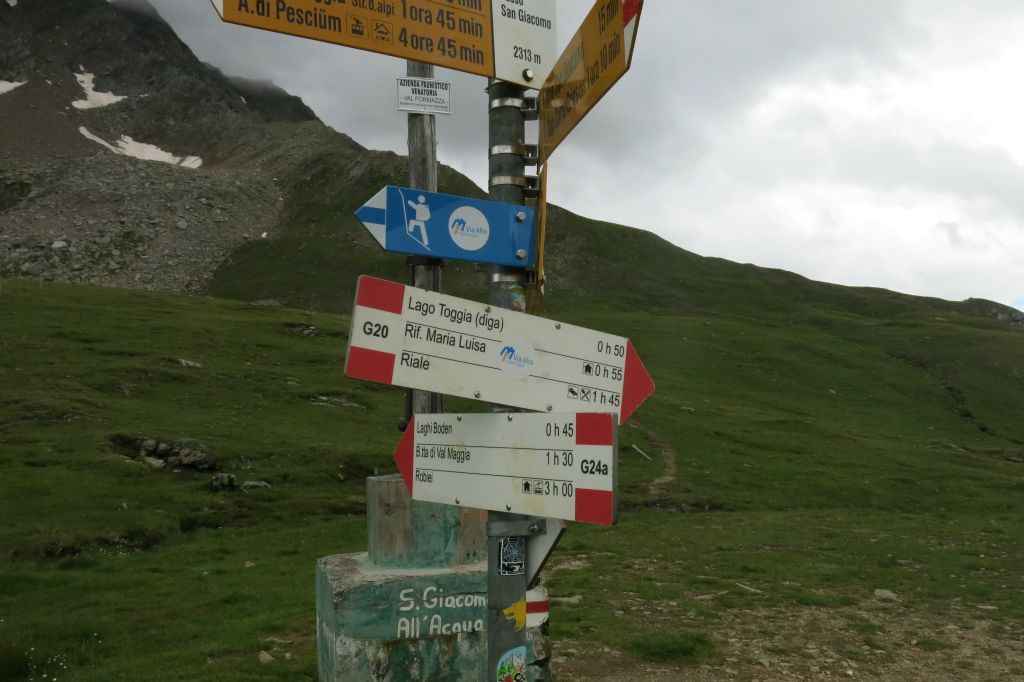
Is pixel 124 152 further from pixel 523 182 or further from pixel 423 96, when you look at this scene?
pixel 523 182

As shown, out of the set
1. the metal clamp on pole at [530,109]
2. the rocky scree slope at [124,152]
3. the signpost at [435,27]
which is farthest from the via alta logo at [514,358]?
the rocky scree slope at [124,152]

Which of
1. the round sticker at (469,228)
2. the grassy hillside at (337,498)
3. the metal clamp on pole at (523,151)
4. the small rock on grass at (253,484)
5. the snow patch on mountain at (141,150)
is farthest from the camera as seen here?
the snow patch on mountain at (141,150)

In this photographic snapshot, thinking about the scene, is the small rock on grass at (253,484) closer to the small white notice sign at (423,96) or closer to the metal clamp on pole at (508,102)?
the small white notice sign at (423,96)

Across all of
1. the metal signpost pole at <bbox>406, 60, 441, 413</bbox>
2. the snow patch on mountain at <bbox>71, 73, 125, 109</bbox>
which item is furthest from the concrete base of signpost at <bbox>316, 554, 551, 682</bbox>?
the snow patch on mountain at <bbox>71, 73, 125, 109</bbox>

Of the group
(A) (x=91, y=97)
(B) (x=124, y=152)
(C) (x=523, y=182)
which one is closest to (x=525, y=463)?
(C) (x=523, y=182)

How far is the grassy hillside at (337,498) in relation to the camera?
503 inches

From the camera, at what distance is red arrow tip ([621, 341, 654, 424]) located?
4.99m

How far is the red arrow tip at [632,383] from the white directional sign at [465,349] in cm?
25

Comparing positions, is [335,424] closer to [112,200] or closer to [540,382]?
[540,382]

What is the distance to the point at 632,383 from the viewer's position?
504cm

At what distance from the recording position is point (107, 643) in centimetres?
1259

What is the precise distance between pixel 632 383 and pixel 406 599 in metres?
3.93

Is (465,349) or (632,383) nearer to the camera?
(465,349)

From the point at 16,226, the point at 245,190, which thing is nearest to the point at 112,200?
the point at 16,226
